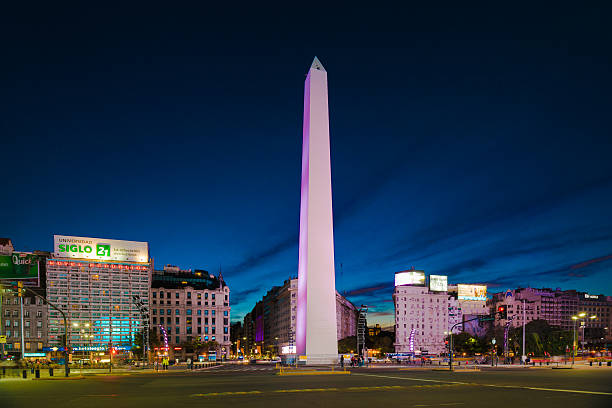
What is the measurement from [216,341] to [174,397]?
108 metres

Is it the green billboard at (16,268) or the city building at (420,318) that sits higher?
the green billboard at (16,268)

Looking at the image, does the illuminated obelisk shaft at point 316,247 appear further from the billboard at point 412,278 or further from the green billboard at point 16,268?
the billboard at point 412,278

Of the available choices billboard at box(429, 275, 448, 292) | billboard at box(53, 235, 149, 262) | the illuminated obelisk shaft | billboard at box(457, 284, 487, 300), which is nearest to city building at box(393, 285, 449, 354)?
billboard at box(457, 284, 487, 300)

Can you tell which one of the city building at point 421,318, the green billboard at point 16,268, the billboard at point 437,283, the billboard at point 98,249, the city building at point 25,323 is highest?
the billboard at point 98,249

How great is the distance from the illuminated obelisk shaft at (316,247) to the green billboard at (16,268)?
86325 mm

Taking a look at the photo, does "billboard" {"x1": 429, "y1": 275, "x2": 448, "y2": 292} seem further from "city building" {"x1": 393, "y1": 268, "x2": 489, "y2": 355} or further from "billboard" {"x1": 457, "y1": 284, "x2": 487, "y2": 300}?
"city building" {"x1": 393, "y1": 268, "x2": 489, "y2": 355}

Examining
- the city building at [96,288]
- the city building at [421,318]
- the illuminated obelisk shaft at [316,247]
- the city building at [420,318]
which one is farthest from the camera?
the city building at [420,318]

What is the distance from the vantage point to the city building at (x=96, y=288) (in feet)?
389

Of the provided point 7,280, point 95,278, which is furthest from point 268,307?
point 7,280

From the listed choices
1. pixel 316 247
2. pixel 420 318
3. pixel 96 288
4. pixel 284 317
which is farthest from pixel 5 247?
pixel 420 318

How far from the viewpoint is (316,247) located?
1727 inches

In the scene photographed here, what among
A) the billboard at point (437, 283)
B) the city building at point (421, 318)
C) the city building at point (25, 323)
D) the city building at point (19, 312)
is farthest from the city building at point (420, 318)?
the city building at point (19, 312)

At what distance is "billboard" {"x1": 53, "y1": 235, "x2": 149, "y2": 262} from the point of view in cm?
12081

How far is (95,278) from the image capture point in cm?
12700
